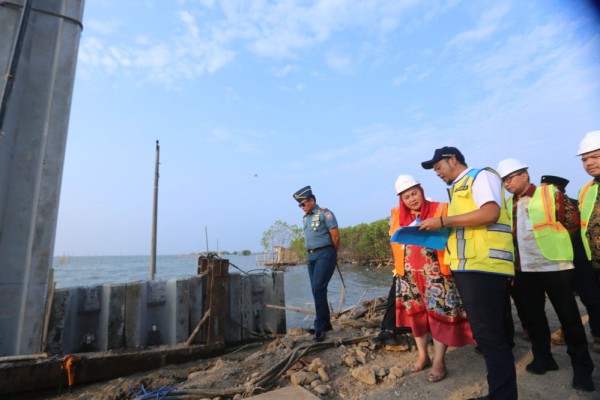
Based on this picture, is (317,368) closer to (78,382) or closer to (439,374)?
(439,374)

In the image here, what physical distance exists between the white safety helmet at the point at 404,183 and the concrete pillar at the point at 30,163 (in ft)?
13.5

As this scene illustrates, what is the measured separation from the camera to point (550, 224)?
9.71 ft

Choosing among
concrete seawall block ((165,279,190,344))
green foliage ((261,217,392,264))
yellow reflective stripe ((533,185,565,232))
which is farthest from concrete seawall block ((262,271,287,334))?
green foliage ((261,217,392,264))

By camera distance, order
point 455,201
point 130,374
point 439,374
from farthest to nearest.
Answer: point 130,374 < point 439,374 < point 455,201

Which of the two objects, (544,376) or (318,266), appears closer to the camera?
(544,376)

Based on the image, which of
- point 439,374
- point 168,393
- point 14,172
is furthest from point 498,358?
point 14,172

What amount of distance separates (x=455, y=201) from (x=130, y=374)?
4.65m

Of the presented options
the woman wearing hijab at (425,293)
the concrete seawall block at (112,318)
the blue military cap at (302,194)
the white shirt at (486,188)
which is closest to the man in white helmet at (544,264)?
the woman wearing hijab at (425,293)

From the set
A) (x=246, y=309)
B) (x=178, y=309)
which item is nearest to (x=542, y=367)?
(x=246, y=309)

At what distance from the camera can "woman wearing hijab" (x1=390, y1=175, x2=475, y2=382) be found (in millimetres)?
2938

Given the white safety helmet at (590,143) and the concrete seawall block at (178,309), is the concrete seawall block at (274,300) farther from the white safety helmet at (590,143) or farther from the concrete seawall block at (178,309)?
the white safety helmet at (590,143)

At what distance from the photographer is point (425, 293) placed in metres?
3.07

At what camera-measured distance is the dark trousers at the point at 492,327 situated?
2.12 metres

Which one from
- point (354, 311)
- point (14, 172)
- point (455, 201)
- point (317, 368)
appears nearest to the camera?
point (455, 201)
